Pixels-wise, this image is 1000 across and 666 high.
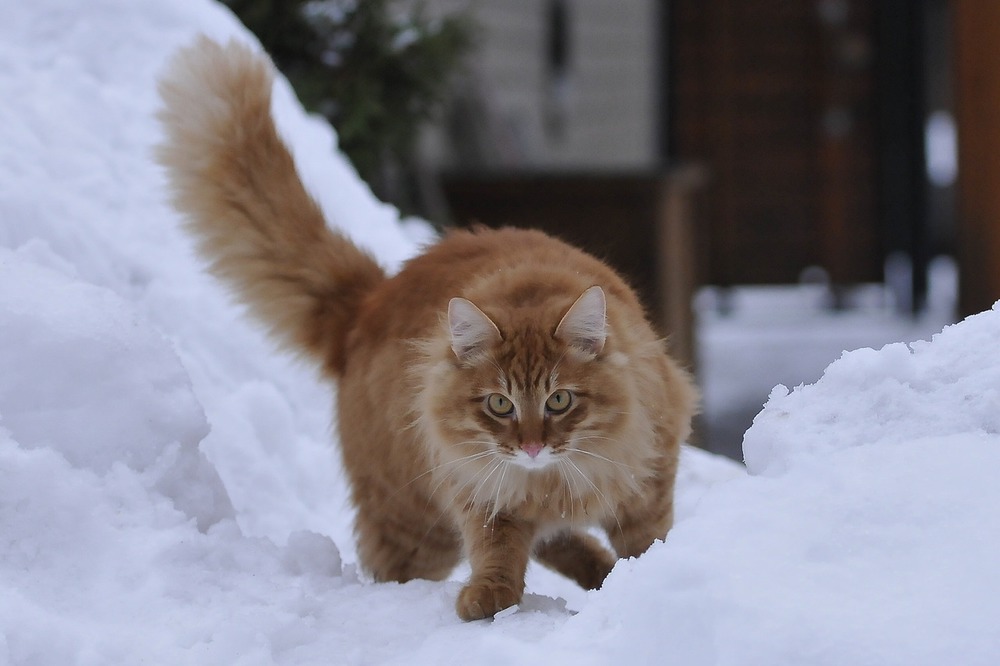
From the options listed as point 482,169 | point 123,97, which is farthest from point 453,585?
point 482,169

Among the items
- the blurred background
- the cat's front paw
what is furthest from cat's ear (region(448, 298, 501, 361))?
the blurred background

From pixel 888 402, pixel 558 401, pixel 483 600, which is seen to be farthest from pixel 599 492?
pixel 888 402

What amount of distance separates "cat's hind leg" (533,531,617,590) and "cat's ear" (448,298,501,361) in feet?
1.98

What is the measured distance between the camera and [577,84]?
27.8 ft

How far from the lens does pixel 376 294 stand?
248 cm

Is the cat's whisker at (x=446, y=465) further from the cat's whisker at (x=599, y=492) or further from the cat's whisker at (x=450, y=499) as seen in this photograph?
the cat's whisker at (x=599, y=492)

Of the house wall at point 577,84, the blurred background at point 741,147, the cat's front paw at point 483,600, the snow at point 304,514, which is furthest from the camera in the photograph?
the house wall at point 577,84

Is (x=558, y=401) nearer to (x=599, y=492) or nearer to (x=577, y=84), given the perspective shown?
(x=599, y=492)

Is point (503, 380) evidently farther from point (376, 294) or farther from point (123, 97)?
point (123, 97)

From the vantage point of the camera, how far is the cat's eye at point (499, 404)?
199cm

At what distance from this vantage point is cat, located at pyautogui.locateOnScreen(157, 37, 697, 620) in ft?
6.60

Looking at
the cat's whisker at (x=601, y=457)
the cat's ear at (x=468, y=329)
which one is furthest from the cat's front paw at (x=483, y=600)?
the cat's ear at (x=468, y=329)

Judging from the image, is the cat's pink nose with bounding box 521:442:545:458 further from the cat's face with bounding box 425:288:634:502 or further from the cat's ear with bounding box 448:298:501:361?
the cat's ear with bounding box 448:298:501:361

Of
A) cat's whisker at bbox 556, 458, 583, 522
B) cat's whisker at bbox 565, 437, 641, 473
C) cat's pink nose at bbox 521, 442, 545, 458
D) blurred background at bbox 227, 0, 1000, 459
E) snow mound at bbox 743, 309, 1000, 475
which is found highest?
snow mound at bbox 743, 309, 1000, 475
